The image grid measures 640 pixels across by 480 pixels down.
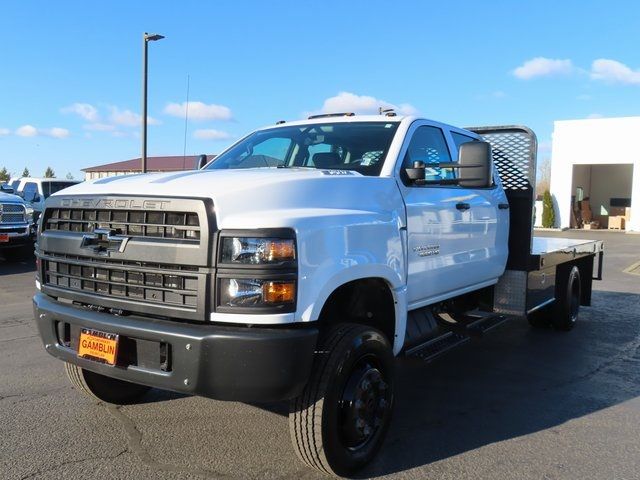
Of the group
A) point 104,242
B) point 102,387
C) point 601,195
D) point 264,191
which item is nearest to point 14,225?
point 102,387

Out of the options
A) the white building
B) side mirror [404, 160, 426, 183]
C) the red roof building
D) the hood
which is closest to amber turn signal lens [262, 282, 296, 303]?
the hood

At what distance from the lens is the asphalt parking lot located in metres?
3.35

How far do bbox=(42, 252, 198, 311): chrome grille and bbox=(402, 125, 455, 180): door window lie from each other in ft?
5.91

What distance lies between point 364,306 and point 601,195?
95.0ft

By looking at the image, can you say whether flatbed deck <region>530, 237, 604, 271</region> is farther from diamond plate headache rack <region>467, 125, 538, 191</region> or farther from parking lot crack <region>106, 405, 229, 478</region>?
parking lot crack <region>106, 405, 229, 478</region>

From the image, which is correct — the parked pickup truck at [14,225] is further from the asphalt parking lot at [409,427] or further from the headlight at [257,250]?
the headlight at [257,250]

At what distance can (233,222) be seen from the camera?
2.81 metres

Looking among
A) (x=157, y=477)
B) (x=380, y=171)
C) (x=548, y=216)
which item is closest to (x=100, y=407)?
(x=157, y=477)

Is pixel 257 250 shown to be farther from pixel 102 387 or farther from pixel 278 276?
pixel 102 387

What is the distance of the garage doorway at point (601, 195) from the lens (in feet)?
90.5

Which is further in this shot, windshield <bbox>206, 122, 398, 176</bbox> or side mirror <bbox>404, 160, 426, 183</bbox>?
windshield <bbox>206, 122, 398, 176</bbox>

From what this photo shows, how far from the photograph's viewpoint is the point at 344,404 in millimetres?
3186

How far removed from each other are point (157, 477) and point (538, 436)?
241 cm

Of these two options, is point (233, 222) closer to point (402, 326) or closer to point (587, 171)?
point (402, 326)
